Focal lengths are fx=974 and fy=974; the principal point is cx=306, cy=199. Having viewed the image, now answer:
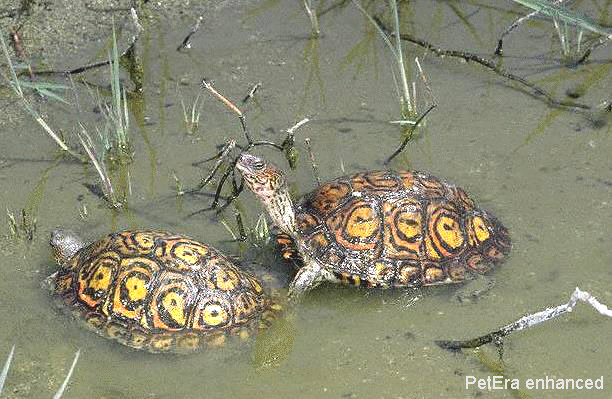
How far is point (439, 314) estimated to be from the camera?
4.42 meters

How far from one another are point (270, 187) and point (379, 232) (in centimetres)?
55

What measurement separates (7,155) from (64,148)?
46 cm

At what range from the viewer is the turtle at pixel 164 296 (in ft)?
13.5

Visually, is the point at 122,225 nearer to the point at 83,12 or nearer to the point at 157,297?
the point at 157,297

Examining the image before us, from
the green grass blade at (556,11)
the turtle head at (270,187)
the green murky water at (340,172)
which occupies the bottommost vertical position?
the green murky water at (340,172)

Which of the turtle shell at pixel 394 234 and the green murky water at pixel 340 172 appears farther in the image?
the turtle shell at pixel 394 234

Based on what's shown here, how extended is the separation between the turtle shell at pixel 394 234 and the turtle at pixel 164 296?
1.48ft

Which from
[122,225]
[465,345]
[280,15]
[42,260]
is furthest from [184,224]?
[280,15]

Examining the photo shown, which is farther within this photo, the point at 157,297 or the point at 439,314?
the point at 439,314

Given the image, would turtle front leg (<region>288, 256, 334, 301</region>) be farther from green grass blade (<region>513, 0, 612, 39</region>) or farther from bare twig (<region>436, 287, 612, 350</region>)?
green grass blade (<region>513, 0, 612, 39</region>)

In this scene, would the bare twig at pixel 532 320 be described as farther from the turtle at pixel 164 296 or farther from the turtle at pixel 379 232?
the turtle at pixel 164 296

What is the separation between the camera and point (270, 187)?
452cm

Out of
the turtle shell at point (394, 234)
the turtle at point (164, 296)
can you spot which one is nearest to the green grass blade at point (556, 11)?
the turtle shell at point (394, 234)

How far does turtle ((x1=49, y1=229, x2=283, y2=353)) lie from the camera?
4.13 meters
